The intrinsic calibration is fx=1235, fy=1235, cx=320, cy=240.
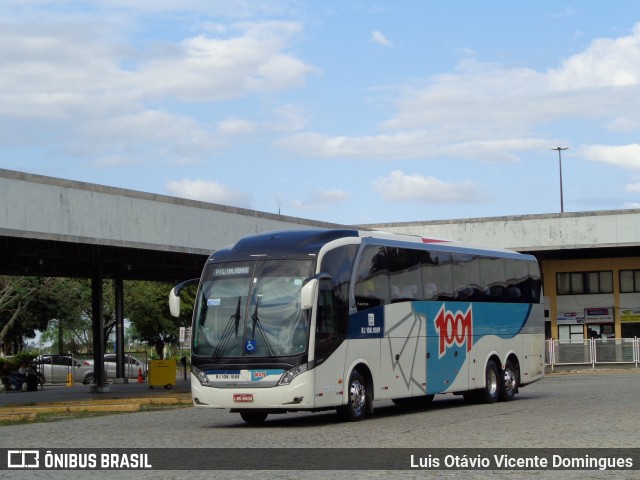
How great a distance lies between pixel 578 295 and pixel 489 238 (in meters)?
6.84

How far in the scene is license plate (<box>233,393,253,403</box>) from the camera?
20.8 meters

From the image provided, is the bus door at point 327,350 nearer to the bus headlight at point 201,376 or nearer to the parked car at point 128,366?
the bus headlight at point 201,376

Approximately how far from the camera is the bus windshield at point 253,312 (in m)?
20.9

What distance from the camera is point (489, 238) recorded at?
2402 inches

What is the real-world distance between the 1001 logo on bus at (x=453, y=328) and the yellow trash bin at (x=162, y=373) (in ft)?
73.2

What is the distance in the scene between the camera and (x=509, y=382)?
2938 centimetres

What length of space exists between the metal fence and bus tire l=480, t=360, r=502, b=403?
26.6 meters

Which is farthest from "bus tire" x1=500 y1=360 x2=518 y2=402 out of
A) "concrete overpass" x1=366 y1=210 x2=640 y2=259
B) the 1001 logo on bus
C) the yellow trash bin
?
"concrete overpass" x1=366 y1=210 x2=640 y2=259

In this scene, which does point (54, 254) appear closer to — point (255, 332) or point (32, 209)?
point (32, 209)

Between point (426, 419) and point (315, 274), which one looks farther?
point (426, 419)

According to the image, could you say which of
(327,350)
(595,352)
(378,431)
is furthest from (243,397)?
(595,352)

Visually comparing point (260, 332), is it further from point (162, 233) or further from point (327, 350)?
point (162, 233)

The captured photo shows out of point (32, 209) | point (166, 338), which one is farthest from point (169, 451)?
point (166, 338)

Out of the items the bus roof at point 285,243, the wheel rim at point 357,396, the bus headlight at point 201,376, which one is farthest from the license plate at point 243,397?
the bus roof at point 285,243
